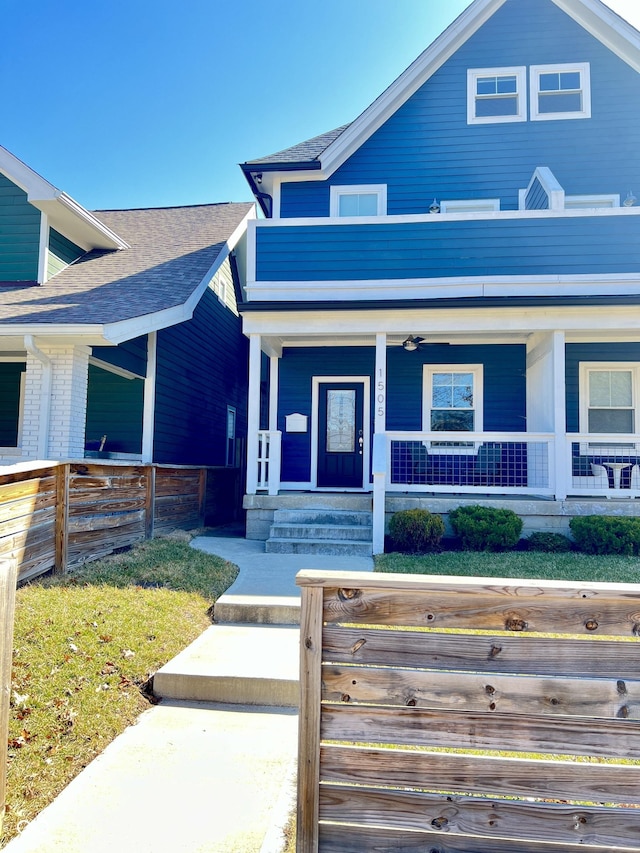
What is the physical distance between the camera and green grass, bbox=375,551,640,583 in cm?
591

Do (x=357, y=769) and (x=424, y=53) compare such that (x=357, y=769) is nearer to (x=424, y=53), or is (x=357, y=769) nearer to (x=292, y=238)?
(x=292, y=238)

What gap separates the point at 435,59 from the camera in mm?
9844

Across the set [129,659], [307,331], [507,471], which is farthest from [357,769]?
[507,471]

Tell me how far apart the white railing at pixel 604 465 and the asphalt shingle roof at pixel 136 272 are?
21.7ft

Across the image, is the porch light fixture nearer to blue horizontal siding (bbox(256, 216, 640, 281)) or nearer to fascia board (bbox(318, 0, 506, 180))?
blue horizontal siding (bbox(256, 216, 640, 281))

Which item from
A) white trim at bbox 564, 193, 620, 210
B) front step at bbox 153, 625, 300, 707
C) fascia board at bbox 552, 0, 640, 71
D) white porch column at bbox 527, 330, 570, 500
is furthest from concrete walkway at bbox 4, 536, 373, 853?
fascia board at bbox 552, 0, 640, 71

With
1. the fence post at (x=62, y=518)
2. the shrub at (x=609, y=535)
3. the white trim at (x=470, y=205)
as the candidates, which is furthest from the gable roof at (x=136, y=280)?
the shrub at (x=609, y=535)

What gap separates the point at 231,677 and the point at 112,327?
16.3 ft

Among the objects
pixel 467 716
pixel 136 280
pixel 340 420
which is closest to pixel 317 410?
pixel 340 420

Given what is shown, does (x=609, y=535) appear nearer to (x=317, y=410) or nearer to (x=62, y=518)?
(x=317, y=410)

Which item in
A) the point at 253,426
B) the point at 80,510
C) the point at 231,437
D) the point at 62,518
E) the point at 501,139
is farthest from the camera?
the point at 231,437

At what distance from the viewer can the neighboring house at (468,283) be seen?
8062 mm

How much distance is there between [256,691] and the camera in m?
3.69

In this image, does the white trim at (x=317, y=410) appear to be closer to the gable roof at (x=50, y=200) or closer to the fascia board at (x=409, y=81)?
the fascia board at (x=409, y=81)
